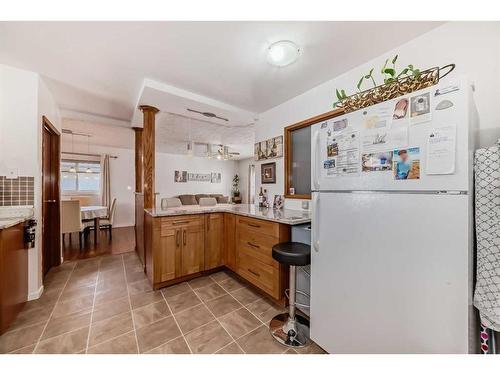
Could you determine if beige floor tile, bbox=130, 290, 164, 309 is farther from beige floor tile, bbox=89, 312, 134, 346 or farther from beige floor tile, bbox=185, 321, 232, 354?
beige floor tile, bbox=185, 321, 232, 354

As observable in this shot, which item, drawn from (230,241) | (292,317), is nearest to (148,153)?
(230,241)

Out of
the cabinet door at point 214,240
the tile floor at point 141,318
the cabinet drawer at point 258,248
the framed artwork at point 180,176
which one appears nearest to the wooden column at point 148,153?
the cabinet door at point 214,240

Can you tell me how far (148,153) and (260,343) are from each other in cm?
245

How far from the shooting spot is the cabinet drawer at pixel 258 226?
1868mm

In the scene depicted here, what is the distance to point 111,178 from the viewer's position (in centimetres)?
578

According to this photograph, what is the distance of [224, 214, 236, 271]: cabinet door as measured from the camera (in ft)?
8.10

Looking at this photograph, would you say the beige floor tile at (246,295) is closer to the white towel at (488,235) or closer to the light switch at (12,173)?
the white towel at (488,235)

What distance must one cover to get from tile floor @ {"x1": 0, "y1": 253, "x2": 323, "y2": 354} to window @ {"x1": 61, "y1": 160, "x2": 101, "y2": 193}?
400 centimetres

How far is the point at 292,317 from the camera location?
1548 millimetres

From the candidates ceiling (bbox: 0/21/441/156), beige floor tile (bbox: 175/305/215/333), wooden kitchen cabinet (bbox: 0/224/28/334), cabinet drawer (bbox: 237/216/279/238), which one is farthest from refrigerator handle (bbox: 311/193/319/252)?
wooden kitchen cabinet (bbox: 0/224/28/334)
